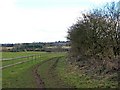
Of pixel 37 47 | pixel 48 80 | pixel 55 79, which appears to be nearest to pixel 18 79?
pixel 55 79

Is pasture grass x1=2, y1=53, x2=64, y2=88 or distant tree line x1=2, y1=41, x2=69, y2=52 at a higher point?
distant tree line x1=2, y1=41, x2=69, y2=52

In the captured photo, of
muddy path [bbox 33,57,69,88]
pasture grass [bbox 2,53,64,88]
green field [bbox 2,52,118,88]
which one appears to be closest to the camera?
green field [bbox 2,52,118,88]

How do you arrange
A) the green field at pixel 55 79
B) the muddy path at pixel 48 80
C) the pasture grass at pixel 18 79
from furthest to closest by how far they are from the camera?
the pasture grass at pixel 18 79, the muddy path at pixel 48 80, the green field at pixel 55 79

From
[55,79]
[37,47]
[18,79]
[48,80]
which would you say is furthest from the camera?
[37,47]

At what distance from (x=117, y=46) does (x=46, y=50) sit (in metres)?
95.0

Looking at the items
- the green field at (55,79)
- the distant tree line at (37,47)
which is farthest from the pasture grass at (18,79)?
the distant tree line at (37,47)

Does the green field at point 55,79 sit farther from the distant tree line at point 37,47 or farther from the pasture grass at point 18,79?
the distant tree line at point 37,47

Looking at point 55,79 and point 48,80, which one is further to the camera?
point 55,79

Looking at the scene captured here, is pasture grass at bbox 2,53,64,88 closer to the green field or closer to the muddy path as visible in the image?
the green field


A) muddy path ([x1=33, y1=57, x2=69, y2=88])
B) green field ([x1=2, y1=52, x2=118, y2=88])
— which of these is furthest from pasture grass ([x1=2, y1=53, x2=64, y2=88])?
muddy path ([x1=33, y1=57, x2=69, y2=88])

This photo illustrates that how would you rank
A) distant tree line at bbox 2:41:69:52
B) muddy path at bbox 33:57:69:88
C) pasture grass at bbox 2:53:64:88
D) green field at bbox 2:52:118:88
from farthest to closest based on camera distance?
distant tree line at bbox 2:41:69:52
pasture grass at bbox 2:53:64:88
muddy path at bbox 33:57:69:88
green field at bbox 2:52:118:88

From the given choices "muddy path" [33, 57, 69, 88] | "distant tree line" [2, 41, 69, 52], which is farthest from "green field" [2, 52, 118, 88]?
"distant tree line" [2, 41, 69, 52]

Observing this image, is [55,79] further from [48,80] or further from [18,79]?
[18,79]

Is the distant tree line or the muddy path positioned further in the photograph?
the distant tree line
